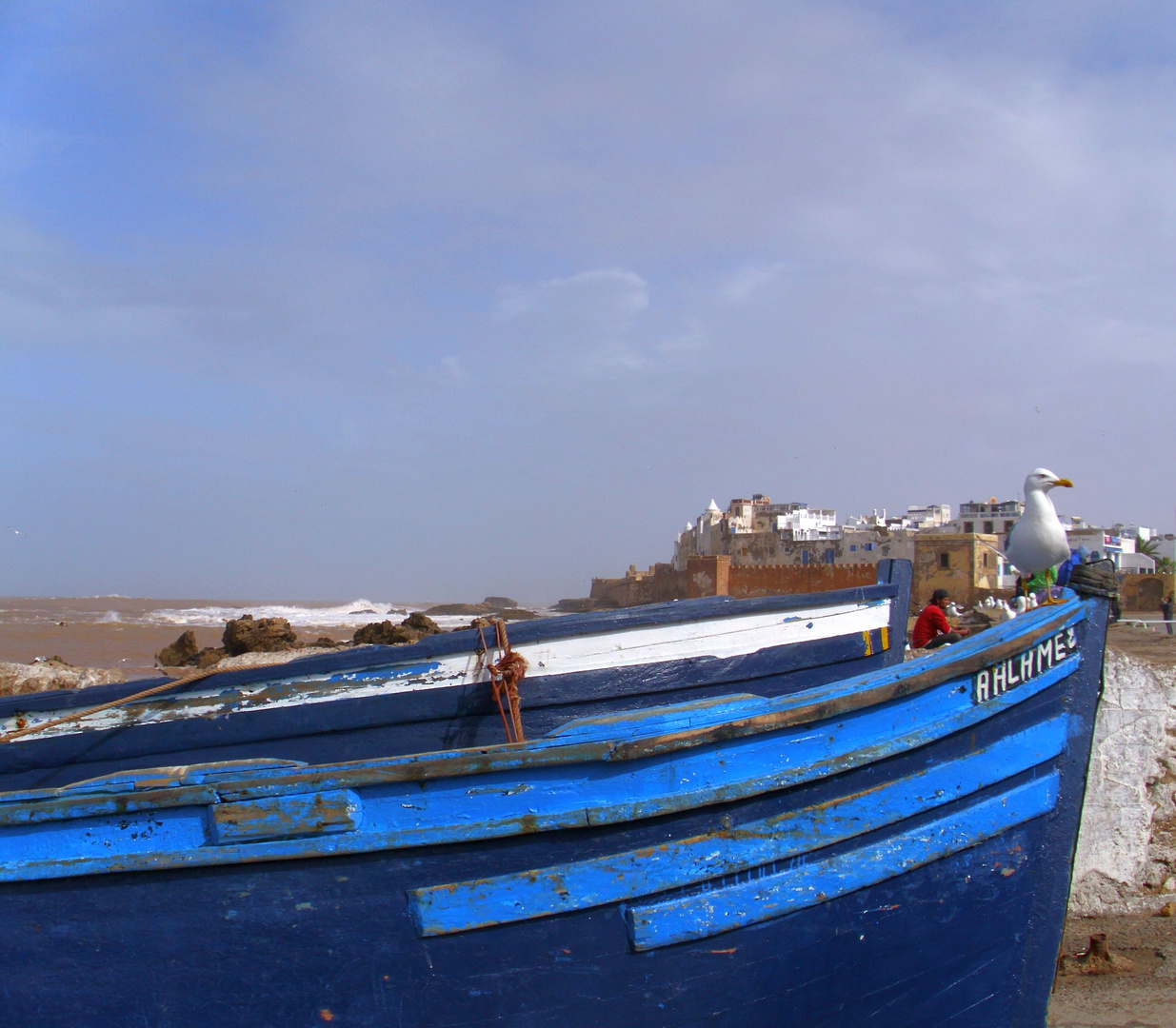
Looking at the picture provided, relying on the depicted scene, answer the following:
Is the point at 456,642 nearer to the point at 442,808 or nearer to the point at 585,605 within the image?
the point at 442,808

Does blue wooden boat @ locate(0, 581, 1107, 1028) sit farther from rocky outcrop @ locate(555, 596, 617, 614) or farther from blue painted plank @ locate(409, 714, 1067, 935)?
rocky outcrop @ locate(555, 596, 617, 614)

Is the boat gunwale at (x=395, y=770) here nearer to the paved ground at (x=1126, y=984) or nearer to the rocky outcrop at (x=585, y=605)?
Result: the paved ground at (x=1126, y=984)

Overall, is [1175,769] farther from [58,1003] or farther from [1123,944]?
[58,1003]

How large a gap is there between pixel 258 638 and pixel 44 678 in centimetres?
463

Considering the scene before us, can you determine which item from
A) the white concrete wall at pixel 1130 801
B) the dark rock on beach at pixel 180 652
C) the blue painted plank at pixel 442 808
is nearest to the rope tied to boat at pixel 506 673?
the blue painted plank at pixel 442 808

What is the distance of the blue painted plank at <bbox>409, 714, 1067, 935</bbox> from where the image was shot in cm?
292

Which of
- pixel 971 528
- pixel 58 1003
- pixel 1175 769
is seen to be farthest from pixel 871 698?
pixel 971 528

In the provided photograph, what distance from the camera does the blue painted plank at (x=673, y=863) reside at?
292cm

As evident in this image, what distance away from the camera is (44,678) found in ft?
33.9

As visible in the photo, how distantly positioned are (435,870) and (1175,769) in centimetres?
454

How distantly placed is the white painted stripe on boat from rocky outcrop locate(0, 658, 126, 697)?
18.3ft

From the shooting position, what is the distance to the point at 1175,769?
17.3 feet

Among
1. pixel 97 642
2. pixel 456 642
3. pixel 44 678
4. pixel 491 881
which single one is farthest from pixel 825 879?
pixel 97 642

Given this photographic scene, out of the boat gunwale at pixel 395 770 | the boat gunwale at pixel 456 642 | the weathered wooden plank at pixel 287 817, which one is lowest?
the weathered wooden plank at pixel 287 817
